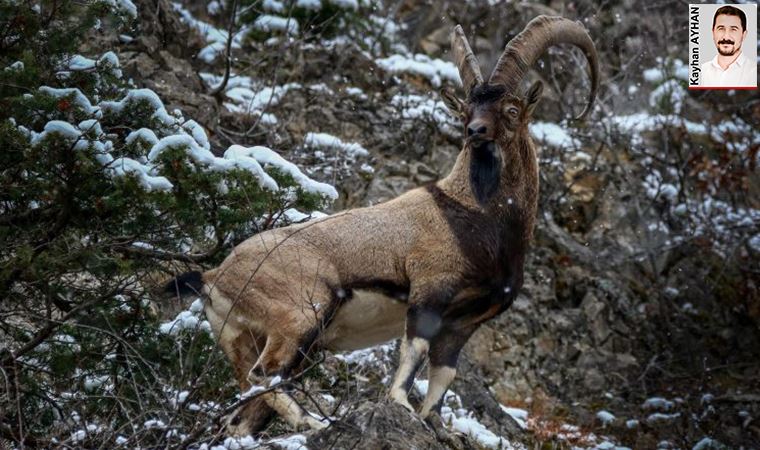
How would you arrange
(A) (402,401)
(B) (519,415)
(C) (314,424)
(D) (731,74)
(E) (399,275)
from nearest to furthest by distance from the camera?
1. (C) (314,424)
2. (A) (402,401)
3. (E) (399,275)
4. (B) (519,415)
5. (D) (731,74)

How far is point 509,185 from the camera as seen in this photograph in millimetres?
7508

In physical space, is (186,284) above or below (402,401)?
above

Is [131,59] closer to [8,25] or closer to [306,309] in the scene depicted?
[8,25]

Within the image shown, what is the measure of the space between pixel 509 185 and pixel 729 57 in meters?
7.10

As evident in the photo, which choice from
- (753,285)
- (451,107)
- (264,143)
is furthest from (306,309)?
(753,285)

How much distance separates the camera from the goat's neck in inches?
291

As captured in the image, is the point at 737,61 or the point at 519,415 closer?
the point at 519,415

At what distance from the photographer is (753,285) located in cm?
1263

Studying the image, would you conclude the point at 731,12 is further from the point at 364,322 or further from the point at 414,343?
the point at 414,343

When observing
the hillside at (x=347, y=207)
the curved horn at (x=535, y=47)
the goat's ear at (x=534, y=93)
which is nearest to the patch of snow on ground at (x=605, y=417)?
the hillside at (x=347, y=207)

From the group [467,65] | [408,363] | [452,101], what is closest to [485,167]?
[452,101]

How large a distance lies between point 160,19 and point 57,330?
21.6 feet

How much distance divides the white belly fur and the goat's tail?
0.92 metres

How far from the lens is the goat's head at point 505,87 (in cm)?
746
